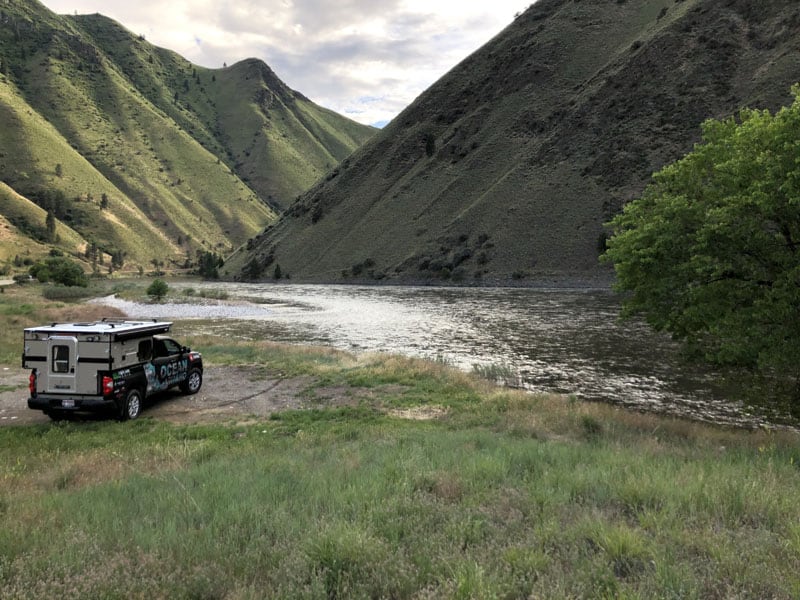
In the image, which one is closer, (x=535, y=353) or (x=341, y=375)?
(x=341, y=375)

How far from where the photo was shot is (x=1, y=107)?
172375 millimetres

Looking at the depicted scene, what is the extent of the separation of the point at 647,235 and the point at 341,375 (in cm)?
1314

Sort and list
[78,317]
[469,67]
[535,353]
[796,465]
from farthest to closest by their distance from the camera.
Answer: [469,67] < [78,317] < [535,353] < [796,465]

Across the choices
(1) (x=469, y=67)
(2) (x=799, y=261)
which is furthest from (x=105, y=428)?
(1) (x=469, y=67)

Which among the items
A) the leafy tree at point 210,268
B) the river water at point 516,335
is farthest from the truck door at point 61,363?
the leafy tree at point 210,268

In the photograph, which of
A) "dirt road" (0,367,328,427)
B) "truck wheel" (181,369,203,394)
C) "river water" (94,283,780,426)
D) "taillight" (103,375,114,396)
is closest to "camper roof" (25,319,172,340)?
"taillight" (103,375,114,396)

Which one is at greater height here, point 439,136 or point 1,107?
point 1,107

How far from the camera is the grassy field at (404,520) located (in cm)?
429

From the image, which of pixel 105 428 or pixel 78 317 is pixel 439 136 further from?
pixel 105 428

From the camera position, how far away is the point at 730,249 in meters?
14.5

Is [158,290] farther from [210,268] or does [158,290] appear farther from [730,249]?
[210,268]

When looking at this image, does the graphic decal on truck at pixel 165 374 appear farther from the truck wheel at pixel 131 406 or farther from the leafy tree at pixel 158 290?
the leafy tree at pixel 158 290

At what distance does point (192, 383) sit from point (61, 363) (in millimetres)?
5357

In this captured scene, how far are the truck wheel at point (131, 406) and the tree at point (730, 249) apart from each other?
16610 millimetres
